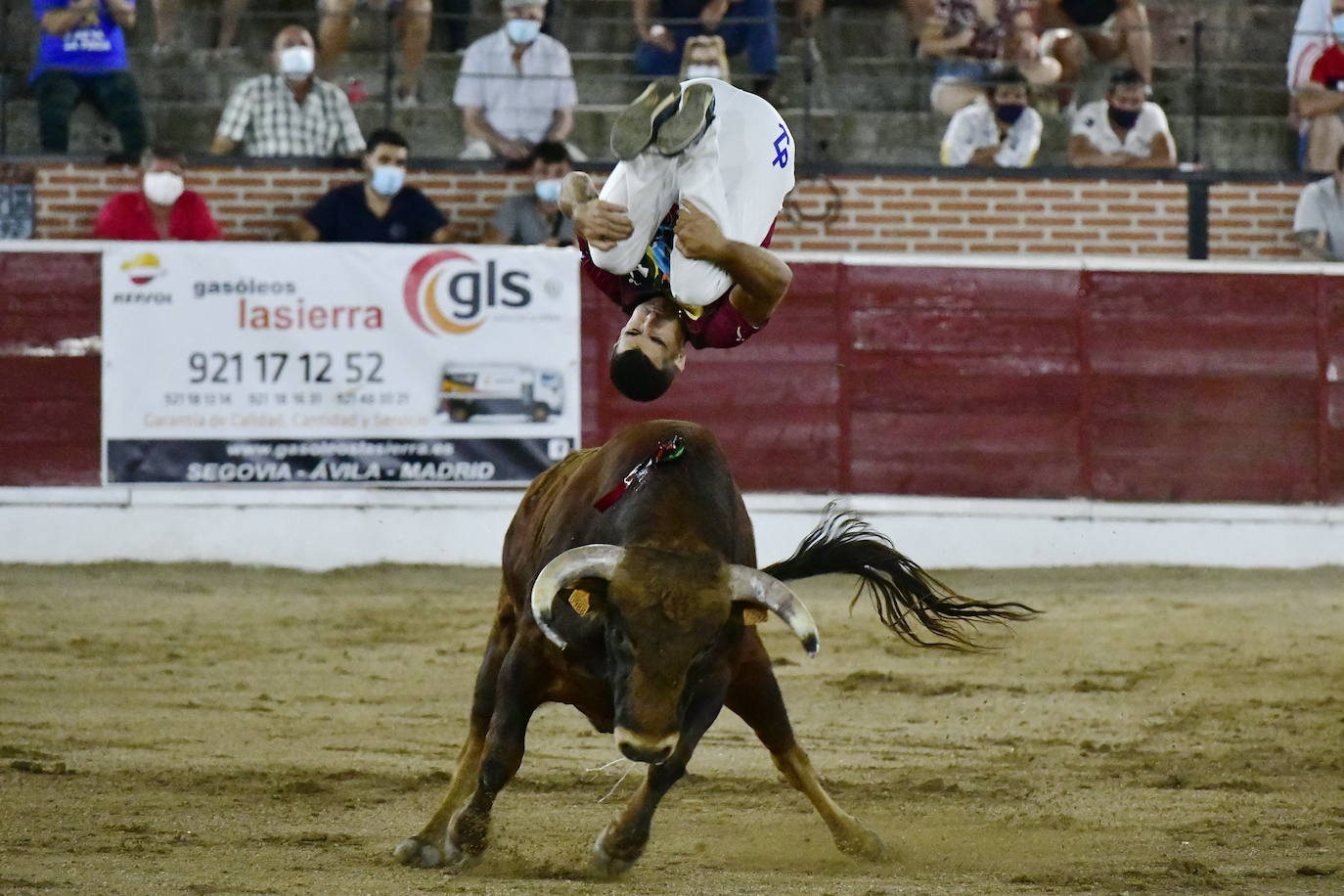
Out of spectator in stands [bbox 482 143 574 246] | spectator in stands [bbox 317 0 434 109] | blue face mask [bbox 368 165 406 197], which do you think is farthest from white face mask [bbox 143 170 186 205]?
spectator in stands [bbox 317 0 434 109]

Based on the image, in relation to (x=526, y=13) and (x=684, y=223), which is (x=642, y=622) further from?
(x=526, y=13)

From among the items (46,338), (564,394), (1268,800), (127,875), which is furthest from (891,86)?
(127,875)

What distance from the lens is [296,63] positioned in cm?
1041

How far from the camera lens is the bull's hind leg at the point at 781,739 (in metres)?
5.04

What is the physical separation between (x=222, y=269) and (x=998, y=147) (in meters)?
4.34

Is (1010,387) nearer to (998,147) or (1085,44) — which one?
(998,147)

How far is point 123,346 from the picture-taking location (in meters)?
10.1

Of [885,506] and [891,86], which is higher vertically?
[891,86]

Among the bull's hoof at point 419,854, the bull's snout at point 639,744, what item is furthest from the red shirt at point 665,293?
the bull's hoof at point 419,854

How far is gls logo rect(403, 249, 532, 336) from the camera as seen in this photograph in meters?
10.1

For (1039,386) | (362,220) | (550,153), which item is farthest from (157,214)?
(1039,386)

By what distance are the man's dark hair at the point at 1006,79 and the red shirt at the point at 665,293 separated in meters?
6.46

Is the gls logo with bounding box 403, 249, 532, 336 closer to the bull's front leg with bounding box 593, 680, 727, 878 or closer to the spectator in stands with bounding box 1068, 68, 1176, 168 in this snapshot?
the spectator in stands with bounding box 1068, 68, 1176, 168

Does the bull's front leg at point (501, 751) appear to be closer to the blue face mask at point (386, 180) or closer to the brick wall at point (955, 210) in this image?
the blue face mask at point (386, 180)
